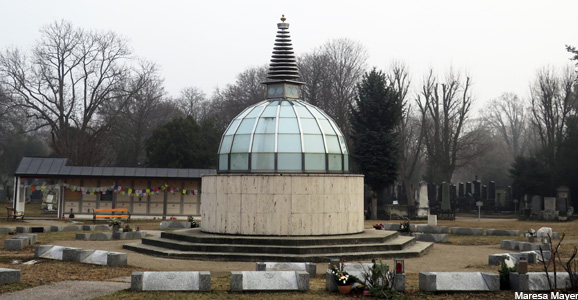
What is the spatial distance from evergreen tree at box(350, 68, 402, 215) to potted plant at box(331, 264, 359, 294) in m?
32.9

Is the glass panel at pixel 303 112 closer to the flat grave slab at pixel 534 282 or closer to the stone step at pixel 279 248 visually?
the stone step at pixel 279 248

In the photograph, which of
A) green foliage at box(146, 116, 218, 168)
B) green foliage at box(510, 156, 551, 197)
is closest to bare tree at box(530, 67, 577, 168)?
green foliage at box(510, 156, 551, 197)

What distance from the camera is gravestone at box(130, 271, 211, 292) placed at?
41.5ft

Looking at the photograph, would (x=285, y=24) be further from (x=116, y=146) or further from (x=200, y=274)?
(x=116, y=146)

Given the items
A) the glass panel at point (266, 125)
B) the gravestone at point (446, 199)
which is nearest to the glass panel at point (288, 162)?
the glass panel at point (266, 125)

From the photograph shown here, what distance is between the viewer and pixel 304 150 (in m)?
22.6

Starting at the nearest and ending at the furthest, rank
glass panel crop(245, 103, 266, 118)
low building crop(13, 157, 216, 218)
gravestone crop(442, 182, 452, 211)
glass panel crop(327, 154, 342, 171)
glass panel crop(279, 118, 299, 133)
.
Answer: glass panel crop(279, 118, 299, 133) < glass panel crop(327, 154, 342, 171) < glass panel crop(245, 103, 266, 118) < low building crop(13, 157, 216, 218) < gravestone crop(442, 182, 452, 211)

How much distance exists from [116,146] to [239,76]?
16470mm

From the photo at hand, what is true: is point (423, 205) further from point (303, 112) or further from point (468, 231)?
point (303, 112)

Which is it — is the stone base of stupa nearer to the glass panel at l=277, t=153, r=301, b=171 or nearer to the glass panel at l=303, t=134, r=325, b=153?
the glass panel at l=277, t=153, r=301, b=171

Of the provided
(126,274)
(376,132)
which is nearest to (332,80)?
(376,132)

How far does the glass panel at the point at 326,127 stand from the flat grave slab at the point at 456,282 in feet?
37.6

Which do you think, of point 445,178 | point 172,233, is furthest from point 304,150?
point 445,178

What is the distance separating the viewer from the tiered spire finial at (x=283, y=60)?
83.8 ft
